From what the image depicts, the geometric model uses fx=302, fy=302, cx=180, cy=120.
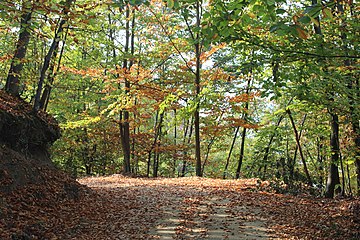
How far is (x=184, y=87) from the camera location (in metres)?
Result: 16.2

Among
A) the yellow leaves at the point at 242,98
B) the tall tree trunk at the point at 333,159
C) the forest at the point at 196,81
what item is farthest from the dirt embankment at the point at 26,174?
the yellow leaves at the point at 242,98

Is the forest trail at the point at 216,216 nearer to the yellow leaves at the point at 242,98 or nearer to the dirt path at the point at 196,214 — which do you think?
the dirt path at the point at 196,214

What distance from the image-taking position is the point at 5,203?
18.3ft

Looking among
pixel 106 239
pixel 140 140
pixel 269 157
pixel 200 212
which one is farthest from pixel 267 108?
pixel 106 239

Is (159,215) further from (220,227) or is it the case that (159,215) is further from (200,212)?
(220,227)

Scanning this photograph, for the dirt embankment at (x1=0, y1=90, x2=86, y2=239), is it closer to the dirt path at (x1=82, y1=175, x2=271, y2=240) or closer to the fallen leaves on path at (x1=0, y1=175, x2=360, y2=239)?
the fallen leaves on path at (x1=0, y1=175, x2=360, y2=239)

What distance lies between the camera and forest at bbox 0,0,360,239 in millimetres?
4398

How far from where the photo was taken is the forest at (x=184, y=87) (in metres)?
4.40

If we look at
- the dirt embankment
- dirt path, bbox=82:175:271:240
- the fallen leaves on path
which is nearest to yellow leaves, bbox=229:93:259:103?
dirt path, bbox=82:175:271:240

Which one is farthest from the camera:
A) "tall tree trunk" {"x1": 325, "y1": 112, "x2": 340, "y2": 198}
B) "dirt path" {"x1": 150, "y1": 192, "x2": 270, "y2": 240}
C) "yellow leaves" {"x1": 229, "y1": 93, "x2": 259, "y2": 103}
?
"yellow leaves" {"x1": 229, "y1": 93, "x2": 259, "y2": 103}

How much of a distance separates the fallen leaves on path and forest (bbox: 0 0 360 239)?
0.78 ft

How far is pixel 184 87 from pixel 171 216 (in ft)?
32.4

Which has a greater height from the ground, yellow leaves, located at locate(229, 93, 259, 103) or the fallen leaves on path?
yellow leaves, located at locate(229, 93, 259, 103)

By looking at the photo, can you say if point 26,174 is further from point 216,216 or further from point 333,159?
point 333,159
